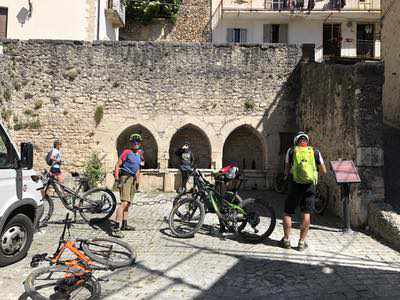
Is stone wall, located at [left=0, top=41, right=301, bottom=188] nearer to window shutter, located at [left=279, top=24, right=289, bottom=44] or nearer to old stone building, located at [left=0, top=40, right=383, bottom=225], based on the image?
old stone building, located at [left=0, top=40, right=383, bottom=225]

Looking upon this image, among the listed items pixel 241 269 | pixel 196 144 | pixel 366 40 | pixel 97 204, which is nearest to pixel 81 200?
pixel 97 204

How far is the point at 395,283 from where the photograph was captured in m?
4.36

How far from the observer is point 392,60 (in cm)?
1342

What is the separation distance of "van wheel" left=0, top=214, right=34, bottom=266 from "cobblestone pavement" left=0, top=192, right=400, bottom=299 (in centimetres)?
12

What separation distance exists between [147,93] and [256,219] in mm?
6936

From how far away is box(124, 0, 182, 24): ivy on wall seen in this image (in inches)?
909

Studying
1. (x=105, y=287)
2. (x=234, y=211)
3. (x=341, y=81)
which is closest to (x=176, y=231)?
(x=234, y=211)

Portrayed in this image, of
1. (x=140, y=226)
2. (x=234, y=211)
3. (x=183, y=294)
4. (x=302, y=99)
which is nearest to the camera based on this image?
(x=183, y=294)

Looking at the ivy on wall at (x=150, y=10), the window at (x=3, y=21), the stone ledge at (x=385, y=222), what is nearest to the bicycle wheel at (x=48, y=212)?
the stone ledge at (x=385, y=222)

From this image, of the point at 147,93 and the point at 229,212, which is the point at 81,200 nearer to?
the point at 229,212

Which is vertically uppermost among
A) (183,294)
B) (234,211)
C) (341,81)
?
(341,81)

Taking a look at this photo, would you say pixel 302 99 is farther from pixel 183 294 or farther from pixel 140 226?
pixel 183 294

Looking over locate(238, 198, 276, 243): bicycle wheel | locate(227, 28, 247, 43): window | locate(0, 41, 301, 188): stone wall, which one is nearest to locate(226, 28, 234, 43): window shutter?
locate(227, 28, 247, 43): window

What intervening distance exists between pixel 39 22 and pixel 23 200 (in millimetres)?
11527
